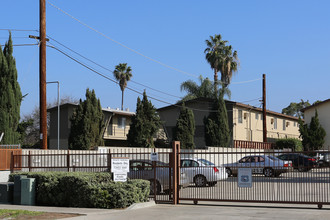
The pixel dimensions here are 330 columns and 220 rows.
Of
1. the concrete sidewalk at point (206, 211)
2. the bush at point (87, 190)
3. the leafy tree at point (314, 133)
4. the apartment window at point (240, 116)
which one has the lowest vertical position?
the concrete sidewalk at point (206, 211)

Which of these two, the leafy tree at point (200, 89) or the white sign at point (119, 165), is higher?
the leafy tree at point (200, 89)

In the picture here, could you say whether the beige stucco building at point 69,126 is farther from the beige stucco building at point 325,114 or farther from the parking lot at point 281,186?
the parking lot at point 281,186

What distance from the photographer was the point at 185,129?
4441 cm

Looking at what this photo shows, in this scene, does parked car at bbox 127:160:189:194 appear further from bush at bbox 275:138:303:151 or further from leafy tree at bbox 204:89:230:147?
bush at bbox 275:138:303:151

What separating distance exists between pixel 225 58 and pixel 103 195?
176 ft

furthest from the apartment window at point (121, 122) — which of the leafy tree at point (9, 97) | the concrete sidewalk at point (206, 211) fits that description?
the concrete sidewalk at point (206, 211)

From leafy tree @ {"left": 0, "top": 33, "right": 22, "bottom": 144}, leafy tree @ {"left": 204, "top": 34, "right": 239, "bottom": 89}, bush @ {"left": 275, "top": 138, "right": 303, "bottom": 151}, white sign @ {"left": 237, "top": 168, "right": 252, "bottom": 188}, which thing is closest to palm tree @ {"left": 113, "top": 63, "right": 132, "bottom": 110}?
leafy tree @ {"left": 204, "top": 34, "right": 239, "bottom": 89}

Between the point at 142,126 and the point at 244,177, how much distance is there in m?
24.5

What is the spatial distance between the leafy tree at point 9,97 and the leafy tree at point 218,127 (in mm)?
22373

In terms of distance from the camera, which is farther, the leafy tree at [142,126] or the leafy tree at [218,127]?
the leafy tree at [218,127]

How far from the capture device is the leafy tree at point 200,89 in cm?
6355

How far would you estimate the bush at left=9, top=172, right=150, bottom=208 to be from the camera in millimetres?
15867

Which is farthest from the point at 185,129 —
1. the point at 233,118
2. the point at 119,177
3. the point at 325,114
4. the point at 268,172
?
the point at 119,177

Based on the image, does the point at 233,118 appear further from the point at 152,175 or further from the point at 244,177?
the point at 244,177
